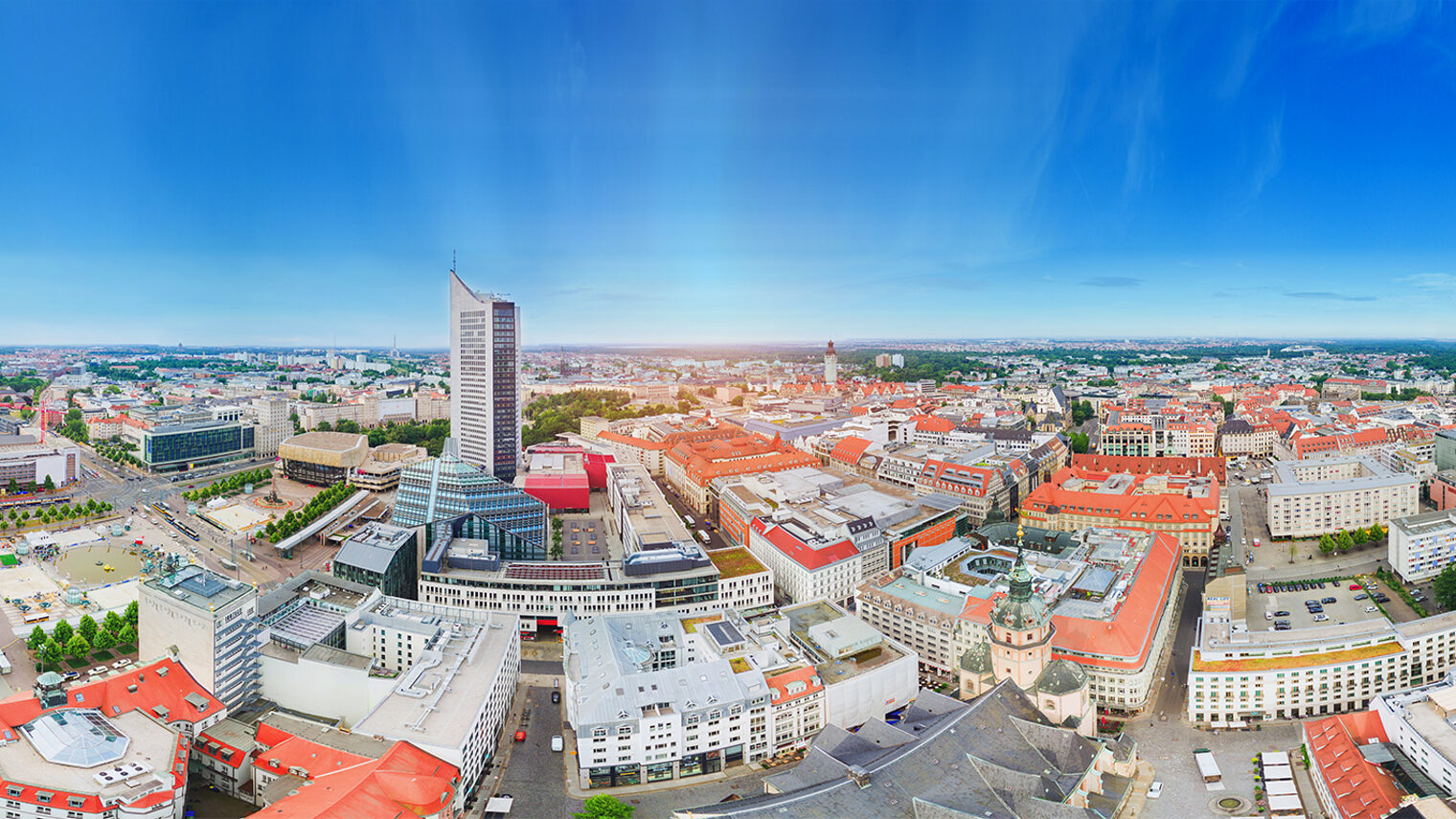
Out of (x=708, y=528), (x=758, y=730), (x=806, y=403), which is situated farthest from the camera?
(x=806, y=403)

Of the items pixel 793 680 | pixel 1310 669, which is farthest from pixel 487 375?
pixel 1310 669

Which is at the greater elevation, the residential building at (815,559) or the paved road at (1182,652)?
the residential building at (815,559)

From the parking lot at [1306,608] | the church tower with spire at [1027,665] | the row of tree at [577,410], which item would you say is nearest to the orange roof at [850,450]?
the parking lot at [1306,608]

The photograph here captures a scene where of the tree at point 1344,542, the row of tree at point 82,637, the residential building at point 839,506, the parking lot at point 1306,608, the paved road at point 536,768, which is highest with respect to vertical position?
the residential building at point 839,506

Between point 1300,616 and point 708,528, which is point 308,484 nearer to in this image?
point 708,528

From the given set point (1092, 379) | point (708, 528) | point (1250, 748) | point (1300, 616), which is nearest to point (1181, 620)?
point (1300, 616)

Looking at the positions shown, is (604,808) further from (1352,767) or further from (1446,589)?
(1446,589)

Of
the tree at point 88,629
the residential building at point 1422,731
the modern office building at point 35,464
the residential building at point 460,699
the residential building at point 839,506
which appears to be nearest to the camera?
the residential building at point 1422,731

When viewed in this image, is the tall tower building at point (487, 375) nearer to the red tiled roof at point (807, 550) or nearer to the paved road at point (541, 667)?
the red tiled roof at point (807, 550)
